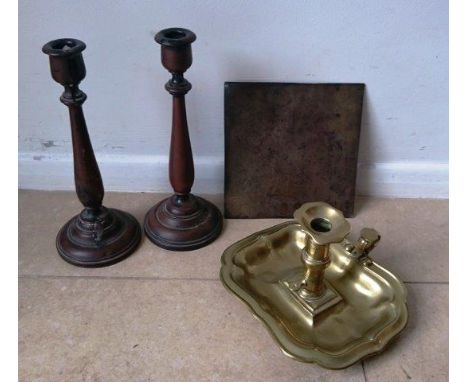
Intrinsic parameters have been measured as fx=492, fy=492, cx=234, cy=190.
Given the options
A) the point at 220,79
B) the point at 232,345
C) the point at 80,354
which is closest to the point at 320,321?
the point at 232,345

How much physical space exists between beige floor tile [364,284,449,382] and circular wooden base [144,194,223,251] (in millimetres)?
411

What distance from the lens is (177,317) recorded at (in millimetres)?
905

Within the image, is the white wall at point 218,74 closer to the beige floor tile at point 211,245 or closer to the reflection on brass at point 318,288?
the beige floor tile at point 211,245

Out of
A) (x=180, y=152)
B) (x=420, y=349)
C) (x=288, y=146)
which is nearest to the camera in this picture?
(x=420, y=349)

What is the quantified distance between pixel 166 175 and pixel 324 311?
0.50m

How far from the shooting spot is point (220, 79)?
104 cm

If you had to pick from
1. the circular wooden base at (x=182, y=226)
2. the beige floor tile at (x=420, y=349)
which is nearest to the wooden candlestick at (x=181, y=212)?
the circular wooden base at (x=182, y=226)

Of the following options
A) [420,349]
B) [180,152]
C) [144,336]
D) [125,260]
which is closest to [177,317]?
[144,336]

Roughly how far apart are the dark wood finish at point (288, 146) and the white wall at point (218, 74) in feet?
0.10

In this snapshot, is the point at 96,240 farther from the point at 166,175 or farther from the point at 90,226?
the point at 166,175

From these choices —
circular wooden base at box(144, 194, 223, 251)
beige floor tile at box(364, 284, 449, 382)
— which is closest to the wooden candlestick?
circular wooden base at box(144, 194, 223, 251)

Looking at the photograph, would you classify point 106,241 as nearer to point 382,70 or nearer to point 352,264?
point 352,264

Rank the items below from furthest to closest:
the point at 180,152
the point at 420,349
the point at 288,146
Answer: the point at 288,146
the point at 180,152
the point at 420,349

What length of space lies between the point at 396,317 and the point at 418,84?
0.50 meters
